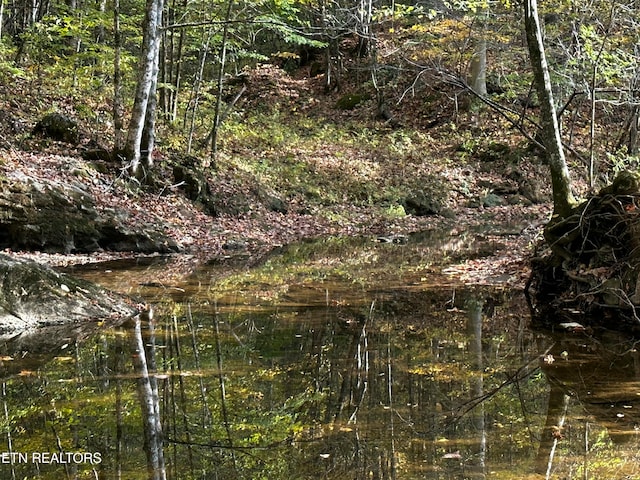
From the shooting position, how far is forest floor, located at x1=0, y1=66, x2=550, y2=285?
13.2 metres

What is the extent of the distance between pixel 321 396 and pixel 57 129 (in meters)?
13.3

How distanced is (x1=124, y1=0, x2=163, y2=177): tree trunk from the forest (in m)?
0.05

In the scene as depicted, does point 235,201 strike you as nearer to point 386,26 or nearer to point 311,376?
point 311,376

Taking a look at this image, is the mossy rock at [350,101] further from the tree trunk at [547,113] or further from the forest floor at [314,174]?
the tree trunk at [547,113]

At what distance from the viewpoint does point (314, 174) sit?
20.9m

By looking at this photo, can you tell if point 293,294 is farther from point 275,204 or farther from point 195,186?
point 275,204

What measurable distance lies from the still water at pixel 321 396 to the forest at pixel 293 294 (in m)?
0.02

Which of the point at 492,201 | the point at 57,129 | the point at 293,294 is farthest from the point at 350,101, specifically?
the point at 293,294

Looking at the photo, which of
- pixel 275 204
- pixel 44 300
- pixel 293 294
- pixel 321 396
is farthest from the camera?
pixel 275 204

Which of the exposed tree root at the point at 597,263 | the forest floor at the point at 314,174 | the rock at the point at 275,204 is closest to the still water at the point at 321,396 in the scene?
the exposed tree root at the point at 597,263

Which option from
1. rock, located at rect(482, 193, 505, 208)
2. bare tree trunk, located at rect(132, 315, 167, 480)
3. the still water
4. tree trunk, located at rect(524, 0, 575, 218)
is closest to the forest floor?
rock, located at rect(482, 193, 505, 208)

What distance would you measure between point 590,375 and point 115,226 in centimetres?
971

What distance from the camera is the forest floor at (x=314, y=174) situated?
13.2m

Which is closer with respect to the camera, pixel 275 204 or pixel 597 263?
pixel 597 263
